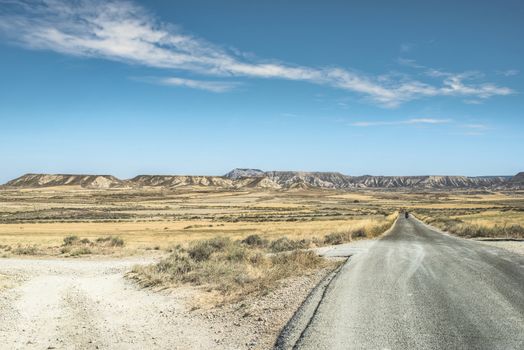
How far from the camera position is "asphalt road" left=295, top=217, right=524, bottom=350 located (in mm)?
8047

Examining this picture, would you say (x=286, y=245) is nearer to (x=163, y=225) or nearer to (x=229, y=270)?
(x=229, y=270)

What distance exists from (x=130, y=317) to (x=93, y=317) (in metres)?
0.95

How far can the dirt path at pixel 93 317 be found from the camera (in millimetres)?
9672

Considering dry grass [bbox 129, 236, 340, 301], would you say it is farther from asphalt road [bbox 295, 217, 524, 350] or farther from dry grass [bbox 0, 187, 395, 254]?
dry grass [bbox 0, 187, 395, 254]

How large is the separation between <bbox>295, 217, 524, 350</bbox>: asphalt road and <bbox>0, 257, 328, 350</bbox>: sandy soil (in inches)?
44.6

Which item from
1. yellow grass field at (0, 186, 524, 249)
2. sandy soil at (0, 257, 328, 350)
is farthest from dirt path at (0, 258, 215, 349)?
yellow grass field at (0, 186, 524, 249)

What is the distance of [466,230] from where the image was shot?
38250 millimetres

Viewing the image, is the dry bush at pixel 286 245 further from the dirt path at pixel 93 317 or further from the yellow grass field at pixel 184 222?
the dirt path at pixel 93 317

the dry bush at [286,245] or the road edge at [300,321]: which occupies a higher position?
the road edge at [300,321]

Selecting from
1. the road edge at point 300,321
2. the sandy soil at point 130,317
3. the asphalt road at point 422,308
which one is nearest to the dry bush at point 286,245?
the asphalt road at point 422,308

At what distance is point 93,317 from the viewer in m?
11.9

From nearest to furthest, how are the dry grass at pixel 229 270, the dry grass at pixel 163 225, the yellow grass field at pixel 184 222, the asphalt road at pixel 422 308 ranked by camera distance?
the asphalt road at pixel 422 308 < the dry grass at pixel 229 270 < the dry grass at pixel 163 225 < the yellow grass field at pixel 184 222

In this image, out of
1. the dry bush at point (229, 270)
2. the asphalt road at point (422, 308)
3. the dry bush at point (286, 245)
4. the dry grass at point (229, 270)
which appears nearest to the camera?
the asphalt road at point (422, 308)

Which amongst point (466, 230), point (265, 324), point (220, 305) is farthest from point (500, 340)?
point (466, 230)
